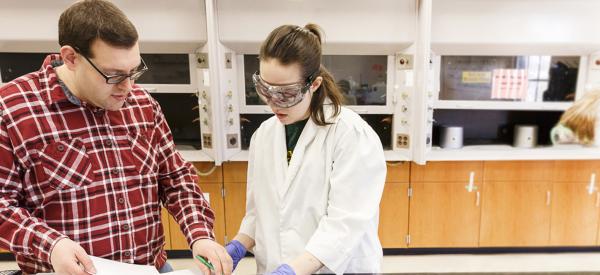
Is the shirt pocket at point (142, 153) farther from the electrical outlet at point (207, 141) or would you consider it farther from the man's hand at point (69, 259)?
the electrical outlet at point (207, 141)

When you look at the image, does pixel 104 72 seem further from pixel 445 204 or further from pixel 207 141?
pixel 445 204

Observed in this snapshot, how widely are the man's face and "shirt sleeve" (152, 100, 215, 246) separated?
22 centimetres

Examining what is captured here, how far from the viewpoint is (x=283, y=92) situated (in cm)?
111

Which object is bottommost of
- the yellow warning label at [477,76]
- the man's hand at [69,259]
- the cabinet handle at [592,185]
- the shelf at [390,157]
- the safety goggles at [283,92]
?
the cabinet handle at [592,185]

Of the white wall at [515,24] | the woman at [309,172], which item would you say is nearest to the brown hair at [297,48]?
the woman at [309,172]

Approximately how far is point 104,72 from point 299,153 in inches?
24.0

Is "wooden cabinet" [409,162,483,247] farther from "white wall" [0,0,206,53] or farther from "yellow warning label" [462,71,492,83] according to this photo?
"white wall" [0,0,206,53]

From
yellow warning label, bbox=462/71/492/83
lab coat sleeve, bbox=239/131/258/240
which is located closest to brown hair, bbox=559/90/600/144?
yellow warning label, bbox=462/71/492/83

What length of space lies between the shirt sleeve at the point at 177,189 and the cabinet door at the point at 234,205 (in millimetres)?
1867

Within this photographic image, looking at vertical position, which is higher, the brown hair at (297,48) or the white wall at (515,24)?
the white wall at (515,24)

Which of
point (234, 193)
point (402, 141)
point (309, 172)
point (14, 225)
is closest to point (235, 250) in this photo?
point (309, 172)

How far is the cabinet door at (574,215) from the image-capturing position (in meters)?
3.14

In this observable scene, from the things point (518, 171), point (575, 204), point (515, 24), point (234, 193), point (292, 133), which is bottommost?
point (575, 204)

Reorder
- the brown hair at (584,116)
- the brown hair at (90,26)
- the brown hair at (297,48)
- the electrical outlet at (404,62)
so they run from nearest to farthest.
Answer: the brown hair at (90,26)
the brown hair at (297,48)
the electrical outlet at (404,62)
the brown hair at (584,116)
